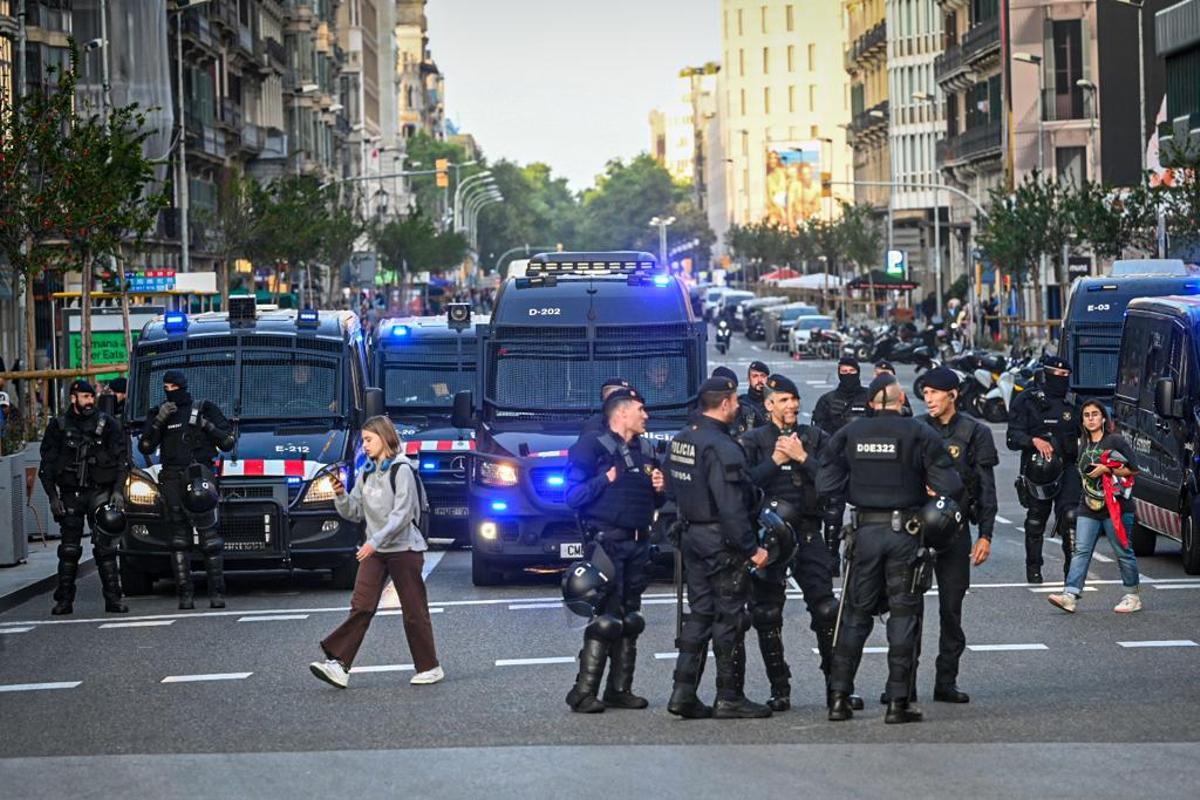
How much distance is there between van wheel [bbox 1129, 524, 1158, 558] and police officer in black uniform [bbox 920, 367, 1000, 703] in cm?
805

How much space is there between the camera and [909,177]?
114188 mm

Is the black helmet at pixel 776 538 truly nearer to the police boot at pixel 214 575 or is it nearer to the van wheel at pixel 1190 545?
the police boot at pixel 214 575

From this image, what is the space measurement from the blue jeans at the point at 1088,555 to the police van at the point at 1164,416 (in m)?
2.55

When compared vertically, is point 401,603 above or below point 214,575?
above

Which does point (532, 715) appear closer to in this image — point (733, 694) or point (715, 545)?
point (733, 694)

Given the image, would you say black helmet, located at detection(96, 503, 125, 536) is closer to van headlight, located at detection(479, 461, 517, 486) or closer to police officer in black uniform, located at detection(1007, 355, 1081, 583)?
van headlight, located at detection(479, 461, 517, 486)

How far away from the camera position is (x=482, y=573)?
66.0 feet

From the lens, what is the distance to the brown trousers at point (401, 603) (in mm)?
14172

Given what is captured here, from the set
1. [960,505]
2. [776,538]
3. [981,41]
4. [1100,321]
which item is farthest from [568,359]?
[981,41]

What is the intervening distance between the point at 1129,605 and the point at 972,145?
75.8 m

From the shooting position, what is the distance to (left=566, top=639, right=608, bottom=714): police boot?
12.8 m

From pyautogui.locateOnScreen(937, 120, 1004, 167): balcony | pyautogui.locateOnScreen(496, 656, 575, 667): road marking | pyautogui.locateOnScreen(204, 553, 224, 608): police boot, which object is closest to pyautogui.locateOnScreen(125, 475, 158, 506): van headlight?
pyautogui.locateOnScreen(204, 553, 224, 608): police boot

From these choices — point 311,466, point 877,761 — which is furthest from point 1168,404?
point 877,761

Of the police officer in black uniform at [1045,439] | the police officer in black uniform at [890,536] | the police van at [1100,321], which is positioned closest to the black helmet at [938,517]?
the police officer in black uniform at [890,536]
